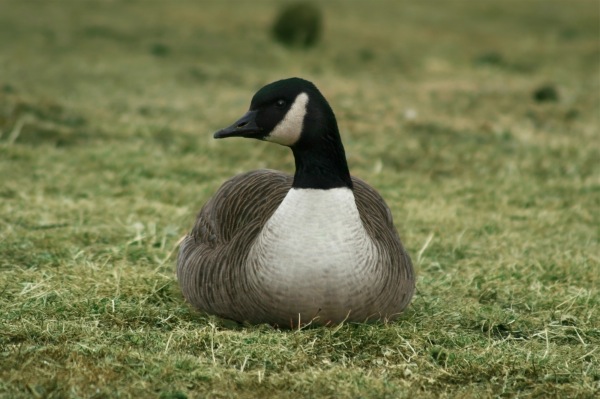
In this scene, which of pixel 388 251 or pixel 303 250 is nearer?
pixel 303 250

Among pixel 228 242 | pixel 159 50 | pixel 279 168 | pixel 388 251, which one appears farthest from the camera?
pixel 159 50

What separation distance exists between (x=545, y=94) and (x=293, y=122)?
963 cm

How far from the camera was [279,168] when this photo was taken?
9664mm

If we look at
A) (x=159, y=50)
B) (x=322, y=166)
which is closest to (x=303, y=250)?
(x=322, y=166)

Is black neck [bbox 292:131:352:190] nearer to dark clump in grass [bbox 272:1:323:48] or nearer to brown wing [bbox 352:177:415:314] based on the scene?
brown wing [bbox 352:177:415:314]

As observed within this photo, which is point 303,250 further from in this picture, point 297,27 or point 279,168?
point 297,27

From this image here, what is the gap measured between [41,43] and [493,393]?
14.4 meters

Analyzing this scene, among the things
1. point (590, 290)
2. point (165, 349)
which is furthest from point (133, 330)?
point (590, 290)

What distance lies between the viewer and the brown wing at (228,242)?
4.76m

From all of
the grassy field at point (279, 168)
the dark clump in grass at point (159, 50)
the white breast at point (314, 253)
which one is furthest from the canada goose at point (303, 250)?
the dark clump in grass at point (159, 50)

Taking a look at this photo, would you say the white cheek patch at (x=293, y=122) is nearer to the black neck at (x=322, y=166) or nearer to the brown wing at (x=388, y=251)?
the black neck at (x=322, y=166)

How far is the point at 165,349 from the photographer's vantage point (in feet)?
14.2

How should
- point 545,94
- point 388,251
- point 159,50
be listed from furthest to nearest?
point 159,50 < point 545,94 < point 388,251

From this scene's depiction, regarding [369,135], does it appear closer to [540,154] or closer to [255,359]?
[540,154]
